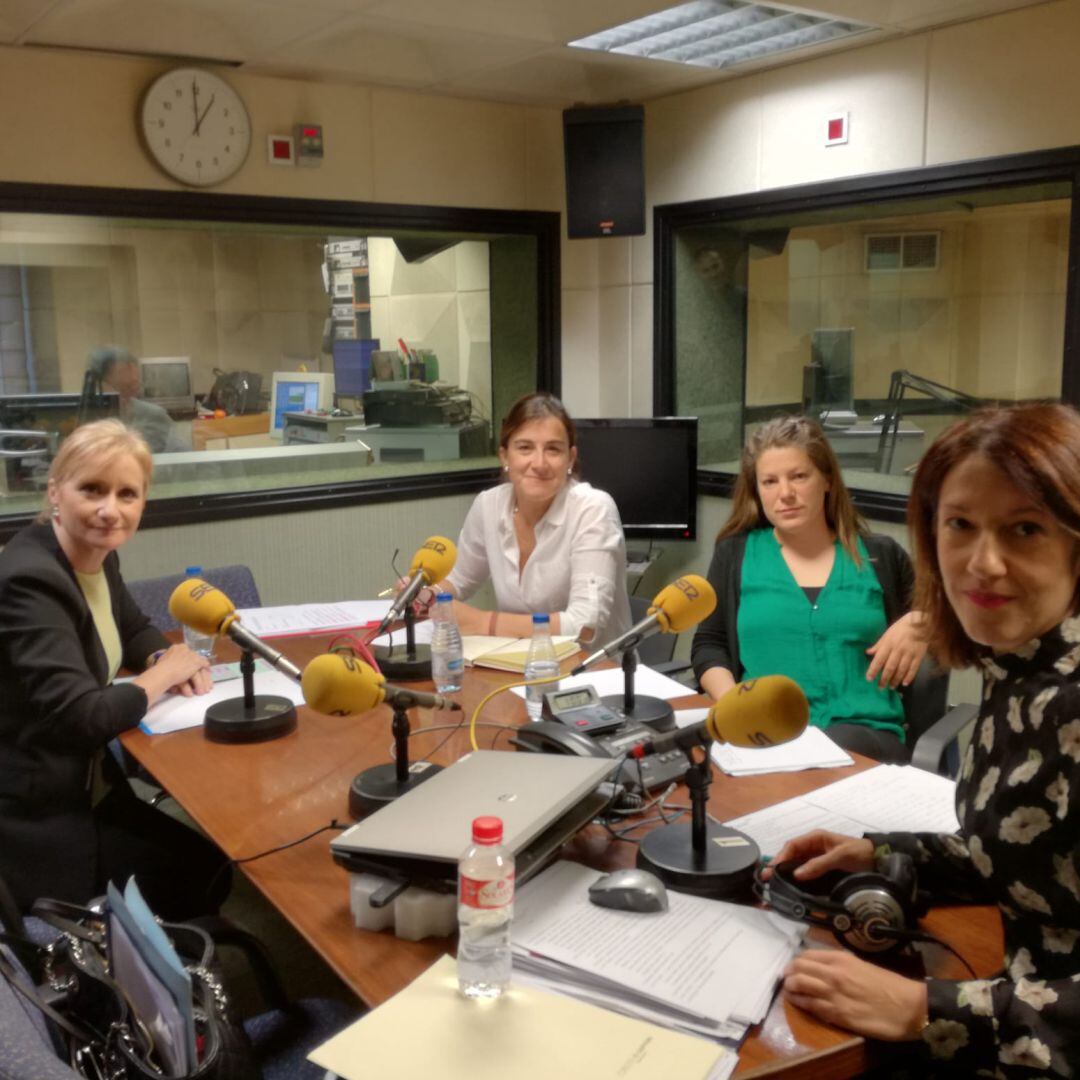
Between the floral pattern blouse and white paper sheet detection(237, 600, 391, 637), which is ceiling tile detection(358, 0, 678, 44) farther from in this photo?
the floral pattern blouse

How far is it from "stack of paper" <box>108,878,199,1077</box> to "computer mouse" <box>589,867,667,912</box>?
50 centimetres

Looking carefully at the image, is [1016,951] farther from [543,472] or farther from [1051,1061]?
[543,472]

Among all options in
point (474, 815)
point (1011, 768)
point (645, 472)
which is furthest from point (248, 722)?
point (645, 472)

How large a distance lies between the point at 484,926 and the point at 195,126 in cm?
348

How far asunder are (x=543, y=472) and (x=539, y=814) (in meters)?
1.67

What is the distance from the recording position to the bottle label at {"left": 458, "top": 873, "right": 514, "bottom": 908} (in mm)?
1214

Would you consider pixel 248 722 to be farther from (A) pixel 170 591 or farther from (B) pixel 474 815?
(A) pixel 170 591

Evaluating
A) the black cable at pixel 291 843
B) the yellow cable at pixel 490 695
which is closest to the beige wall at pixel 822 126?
the yellow cable at pixel 490 695

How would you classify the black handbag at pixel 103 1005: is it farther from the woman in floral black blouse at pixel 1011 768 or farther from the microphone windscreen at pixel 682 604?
the microphone windscreen at pixel 682 604

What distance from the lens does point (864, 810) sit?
68.4 inches

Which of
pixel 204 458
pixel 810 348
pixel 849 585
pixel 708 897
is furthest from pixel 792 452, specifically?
pixel 204 458

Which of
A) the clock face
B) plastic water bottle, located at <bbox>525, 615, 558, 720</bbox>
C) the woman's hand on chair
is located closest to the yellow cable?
plastic water bottle, located at <bbox>525, 615, 558, 720</bbox>

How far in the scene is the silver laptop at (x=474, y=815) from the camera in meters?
1.37

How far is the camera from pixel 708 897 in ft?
4.76
